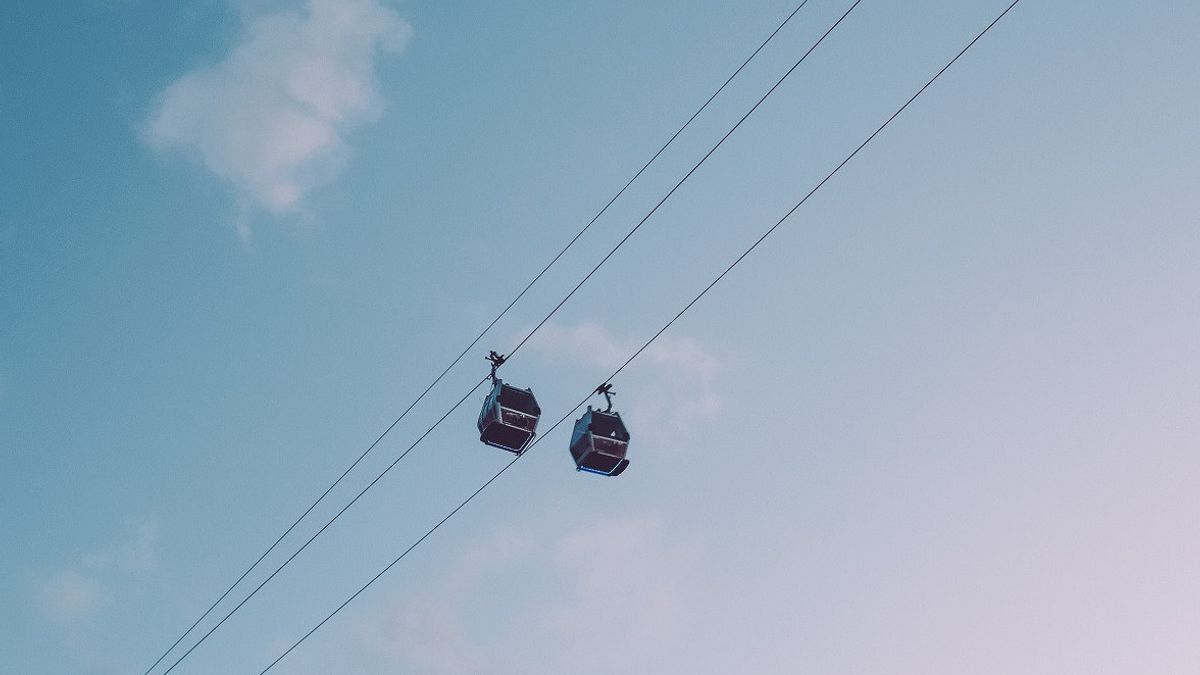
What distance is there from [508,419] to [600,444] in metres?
1.15

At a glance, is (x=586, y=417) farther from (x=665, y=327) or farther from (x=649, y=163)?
(x=649, y=163)

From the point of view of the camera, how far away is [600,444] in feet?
29.6

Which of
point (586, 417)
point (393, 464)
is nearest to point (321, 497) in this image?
point (393, 464)

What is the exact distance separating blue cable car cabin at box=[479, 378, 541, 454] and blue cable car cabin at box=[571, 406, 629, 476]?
589 mm

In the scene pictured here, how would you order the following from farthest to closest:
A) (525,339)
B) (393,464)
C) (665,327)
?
(393,464), (525,339), (665,327)

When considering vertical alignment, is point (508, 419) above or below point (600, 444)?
above

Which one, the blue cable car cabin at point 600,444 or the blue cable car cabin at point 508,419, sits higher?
the blue cable car cabin at point 508,419

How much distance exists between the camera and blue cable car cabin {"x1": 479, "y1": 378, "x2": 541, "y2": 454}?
29.6 ft

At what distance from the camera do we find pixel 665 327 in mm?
7965

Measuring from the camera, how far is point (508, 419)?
29.7 feet

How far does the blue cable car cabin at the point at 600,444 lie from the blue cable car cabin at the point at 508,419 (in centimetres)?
59

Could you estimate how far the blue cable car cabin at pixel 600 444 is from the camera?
902cm

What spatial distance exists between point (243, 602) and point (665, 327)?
7852 millimetres

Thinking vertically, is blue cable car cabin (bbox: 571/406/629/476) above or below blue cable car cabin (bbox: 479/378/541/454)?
below
